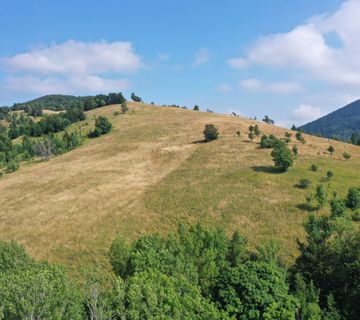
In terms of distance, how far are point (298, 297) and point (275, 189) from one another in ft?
139

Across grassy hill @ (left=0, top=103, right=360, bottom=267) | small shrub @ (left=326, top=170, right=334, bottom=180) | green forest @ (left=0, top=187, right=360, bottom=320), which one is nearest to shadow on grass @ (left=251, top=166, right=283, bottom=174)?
grassy hill @ (left=0, top=103, right=360, bottom=267)

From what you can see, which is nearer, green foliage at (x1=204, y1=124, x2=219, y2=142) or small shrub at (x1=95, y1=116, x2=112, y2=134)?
green foliage at (x1=204, y1=124, x2=219, y2=142)

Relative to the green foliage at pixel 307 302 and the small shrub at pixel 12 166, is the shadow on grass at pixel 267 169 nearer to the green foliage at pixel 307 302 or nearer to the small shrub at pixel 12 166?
the green foliage at pixel 307 302

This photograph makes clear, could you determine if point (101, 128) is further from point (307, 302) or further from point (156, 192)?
point (307, 302)

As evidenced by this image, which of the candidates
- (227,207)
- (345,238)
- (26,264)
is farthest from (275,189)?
(26,264)

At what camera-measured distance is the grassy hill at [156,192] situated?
71.1 m

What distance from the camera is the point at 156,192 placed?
288 feet

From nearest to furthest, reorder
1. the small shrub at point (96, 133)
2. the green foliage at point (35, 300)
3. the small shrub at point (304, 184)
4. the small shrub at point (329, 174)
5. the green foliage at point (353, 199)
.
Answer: the green foliage at point (35, 300)
the green foliage at point (353, 199)
the small shrub at point (304, 184)
the small shrub at point (329, 174)
the small shrub at point (96, 133)

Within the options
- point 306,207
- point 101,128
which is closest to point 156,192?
point 306,207

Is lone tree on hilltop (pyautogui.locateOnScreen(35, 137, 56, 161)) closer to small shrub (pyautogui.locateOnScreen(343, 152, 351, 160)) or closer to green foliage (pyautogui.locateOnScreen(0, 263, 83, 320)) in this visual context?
small shrub (pyautogui.locateOnScreen(343, 152, 351, 160))

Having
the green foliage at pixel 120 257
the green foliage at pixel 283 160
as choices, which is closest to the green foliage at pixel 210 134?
the green foliage at pixel 283 160

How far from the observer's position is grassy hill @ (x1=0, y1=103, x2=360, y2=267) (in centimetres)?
7106

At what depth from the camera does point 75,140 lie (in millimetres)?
140000

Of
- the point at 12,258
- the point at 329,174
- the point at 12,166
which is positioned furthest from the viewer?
the point at 12,166
